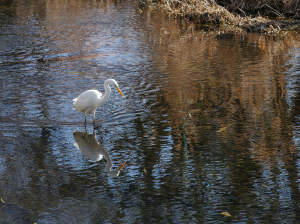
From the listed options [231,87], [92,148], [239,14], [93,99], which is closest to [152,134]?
[92,148]

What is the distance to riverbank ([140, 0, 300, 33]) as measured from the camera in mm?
18297

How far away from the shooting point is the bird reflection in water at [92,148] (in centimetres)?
594

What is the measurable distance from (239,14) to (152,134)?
51.4 ft

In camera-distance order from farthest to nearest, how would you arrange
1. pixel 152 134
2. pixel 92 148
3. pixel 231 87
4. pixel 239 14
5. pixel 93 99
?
1. pixel 239 14
2. pixel 231 87
3. pixel 93 99
4. pixel 152 134
5. pixel 92 148

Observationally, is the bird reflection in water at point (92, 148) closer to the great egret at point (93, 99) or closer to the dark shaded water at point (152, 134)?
the dark shaded water at point (152, 134)

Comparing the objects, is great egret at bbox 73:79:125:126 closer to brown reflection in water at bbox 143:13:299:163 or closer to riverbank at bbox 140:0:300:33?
brown reflection in water at bbox 143:13:299:163

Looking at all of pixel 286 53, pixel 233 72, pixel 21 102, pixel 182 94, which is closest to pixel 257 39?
pixel 286 53

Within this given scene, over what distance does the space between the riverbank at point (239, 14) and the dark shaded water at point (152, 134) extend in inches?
132

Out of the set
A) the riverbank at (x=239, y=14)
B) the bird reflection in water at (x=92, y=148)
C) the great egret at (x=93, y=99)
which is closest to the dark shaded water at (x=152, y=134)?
the bird reflection in water at (x=92, y=148)

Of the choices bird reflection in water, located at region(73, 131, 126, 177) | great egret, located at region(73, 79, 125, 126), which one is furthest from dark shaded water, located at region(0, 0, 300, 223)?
great egret, located at region(73, 79, 125, 126)

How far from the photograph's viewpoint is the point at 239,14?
2100cm

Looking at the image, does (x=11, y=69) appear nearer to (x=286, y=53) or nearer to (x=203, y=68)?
(x=203, y=68)

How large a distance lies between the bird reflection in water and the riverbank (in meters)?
13.1

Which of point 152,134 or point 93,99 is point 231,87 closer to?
point 152,134
